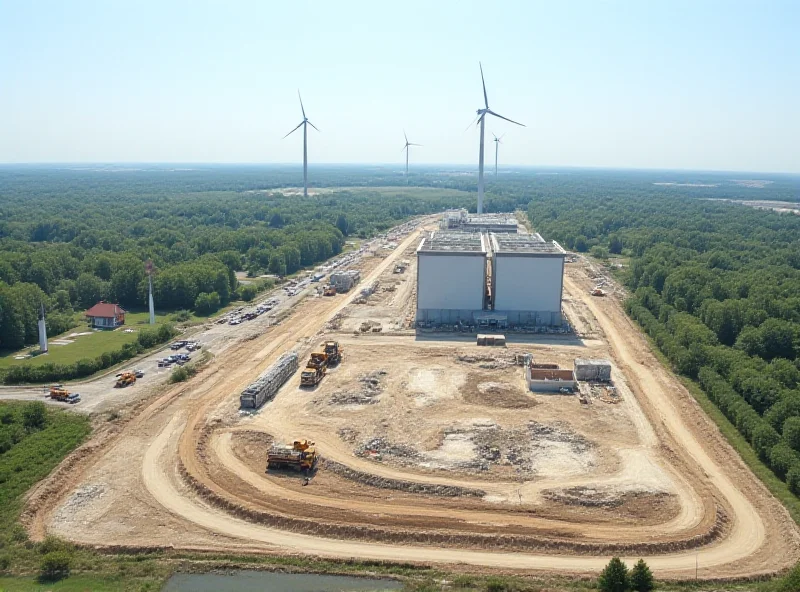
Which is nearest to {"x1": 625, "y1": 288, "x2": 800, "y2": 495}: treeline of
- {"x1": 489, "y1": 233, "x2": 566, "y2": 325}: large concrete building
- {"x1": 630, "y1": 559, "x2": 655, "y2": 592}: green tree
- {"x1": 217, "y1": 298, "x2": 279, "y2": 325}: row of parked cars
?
{"x1": 489, "y1": 233, "x2": 566, "y2": 325}: large concrete building

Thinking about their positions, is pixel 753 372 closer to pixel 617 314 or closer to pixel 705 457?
pixel 705 457

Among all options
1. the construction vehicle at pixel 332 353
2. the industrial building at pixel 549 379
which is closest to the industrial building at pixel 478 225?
the construction vehicle at pixel 332 353

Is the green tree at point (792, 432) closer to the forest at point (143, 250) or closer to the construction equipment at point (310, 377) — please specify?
the construction equipment at point (310, 377)

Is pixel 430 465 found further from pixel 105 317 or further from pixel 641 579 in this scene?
pixel 105 317

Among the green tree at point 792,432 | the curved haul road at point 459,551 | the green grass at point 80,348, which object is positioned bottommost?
the curved haul road at point 459,551

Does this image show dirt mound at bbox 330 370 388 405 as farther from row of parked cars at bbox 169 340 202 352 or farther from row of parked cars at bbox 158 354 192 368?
row of parked cars at bbox 169 340 202 352

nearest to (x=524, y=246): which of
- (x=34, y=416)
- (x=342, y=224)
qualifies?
(x=34, y=416)
